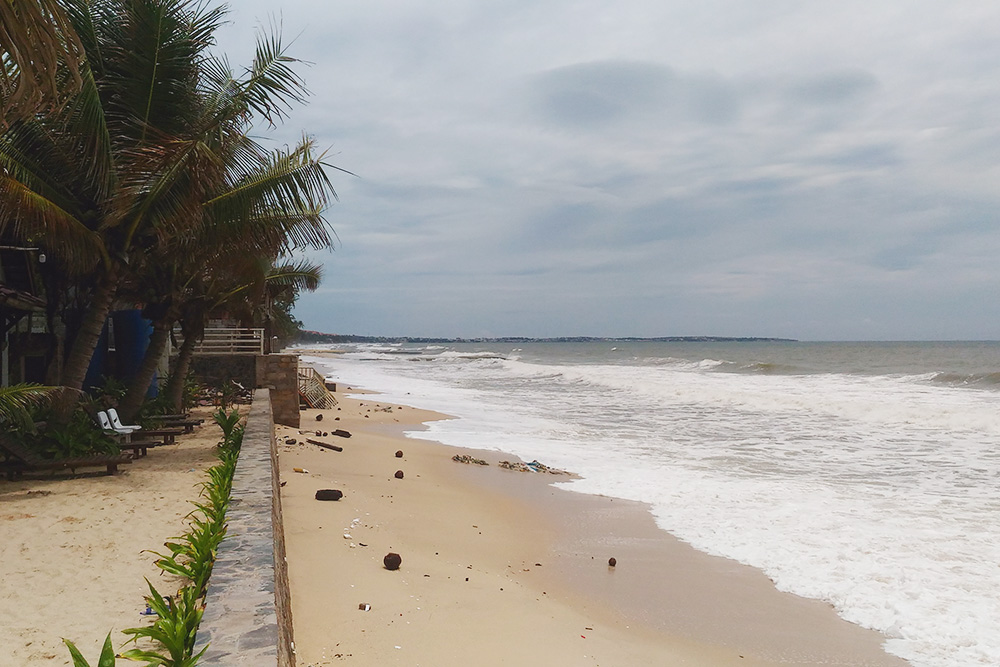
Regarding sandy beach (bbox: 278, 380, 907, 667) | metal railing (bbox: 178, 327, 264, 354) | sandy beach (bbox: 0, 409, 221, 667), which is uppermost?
metal railing (bbox: 178, 327, 264, 354)

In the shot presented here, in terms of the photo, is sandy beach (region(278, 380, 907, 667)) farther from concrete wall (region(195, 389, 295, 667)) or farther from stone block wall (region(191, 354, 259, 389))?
stone block wall (region(191, 354, 259, 389))

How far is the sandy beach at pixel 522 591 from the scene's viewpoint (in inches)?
180

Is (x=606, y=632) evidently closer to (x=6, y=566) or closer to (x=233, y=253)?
(x=6, y=566)

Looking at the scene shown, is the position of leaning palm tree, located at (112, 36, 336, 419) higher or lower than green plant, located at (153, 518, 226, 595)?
higher

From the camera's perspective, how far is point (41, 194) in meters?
7.97

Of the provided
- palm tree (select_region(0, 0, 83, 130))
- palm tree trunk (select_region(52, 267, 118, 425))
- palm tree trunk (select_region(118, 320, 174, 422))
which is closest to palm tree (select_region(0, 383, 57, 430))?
palm tree trunk (select_region(52, 267, 118, 425))

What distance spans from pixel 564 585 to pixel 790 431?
1132 centimetres

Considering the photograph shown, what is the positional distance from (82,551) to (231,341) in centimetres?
1302

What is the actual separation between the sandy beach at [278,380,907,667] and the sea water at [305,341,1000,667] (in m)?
0.45

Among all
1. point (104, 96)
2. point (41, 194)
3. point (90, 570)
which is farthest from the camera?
point (104, 96)

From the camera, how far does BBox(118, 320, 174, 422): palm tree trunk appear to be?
1045cm

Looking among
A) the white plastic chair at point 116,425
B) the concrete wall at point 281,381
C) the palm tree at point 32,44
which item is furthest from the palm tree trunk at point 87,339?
the concrete wall at point 281,381

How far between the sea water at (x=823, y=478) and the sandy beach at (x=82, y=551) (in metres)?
4.97

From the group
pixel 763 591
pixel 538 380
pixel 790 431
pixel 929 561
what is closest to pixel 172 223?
pixel 763 591
